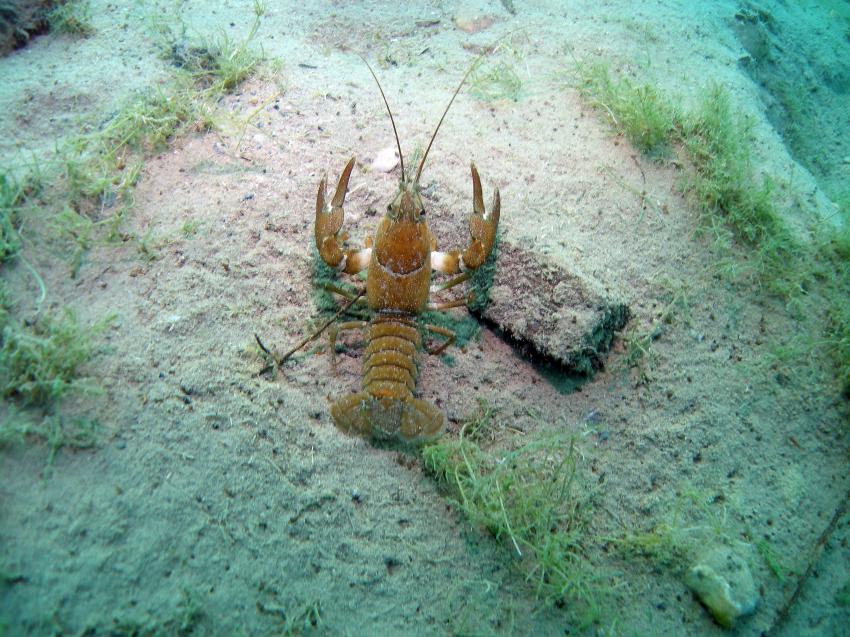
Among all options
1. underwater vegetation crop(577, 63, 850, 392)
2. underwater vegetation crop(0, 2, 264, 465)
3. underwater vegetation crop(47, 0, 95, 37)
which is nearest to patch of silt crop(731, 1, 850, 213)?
underwater vegetation crop(577, 63, 850, 392)

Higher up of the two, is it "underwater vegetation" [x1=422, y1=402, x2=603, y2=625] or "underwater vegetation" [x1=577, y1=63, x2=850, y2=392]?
"underwater vegetation" [x1=577, y1=63, x2=850, y2=392]

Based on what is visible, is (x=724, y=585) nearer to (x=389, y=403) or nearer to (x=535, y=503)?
(x=535, y=503)

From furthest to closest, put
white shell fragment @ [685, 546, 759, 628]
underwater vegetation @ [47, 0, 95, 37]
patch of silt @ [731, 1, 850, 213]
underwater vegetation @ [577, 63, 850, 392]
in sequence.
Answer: patch of silt @ [731, 1, 850, 213], underwater vegetation @ [47, 0, 95, 37], underwater vegetation @ [577, 63, 850, 392], white shell fragment @ [685, 546, 759, 628]

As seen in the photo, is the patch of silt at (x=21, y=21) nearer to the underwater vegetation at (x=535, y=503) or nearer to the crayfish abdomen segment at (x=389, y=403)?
the crayfish abdomen segment at (x=389, y=403)

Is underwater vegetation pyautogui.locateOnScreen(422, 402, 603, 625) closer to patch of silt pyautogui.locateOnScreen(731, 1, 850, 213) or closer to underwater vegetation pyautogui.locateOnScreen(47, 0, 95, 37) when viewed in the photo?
patch of silt pyautogui.locateOnScreen(731, 1, 850, 213)

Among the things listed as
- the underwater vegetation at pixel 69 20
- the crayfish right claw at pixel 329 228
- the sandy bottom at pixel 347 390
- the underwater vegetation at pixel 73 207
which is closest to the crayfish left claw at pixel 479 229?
the sandy bottom at pixel 347 390

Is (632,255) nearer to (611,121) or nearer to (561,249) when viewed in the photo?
(561,249)
